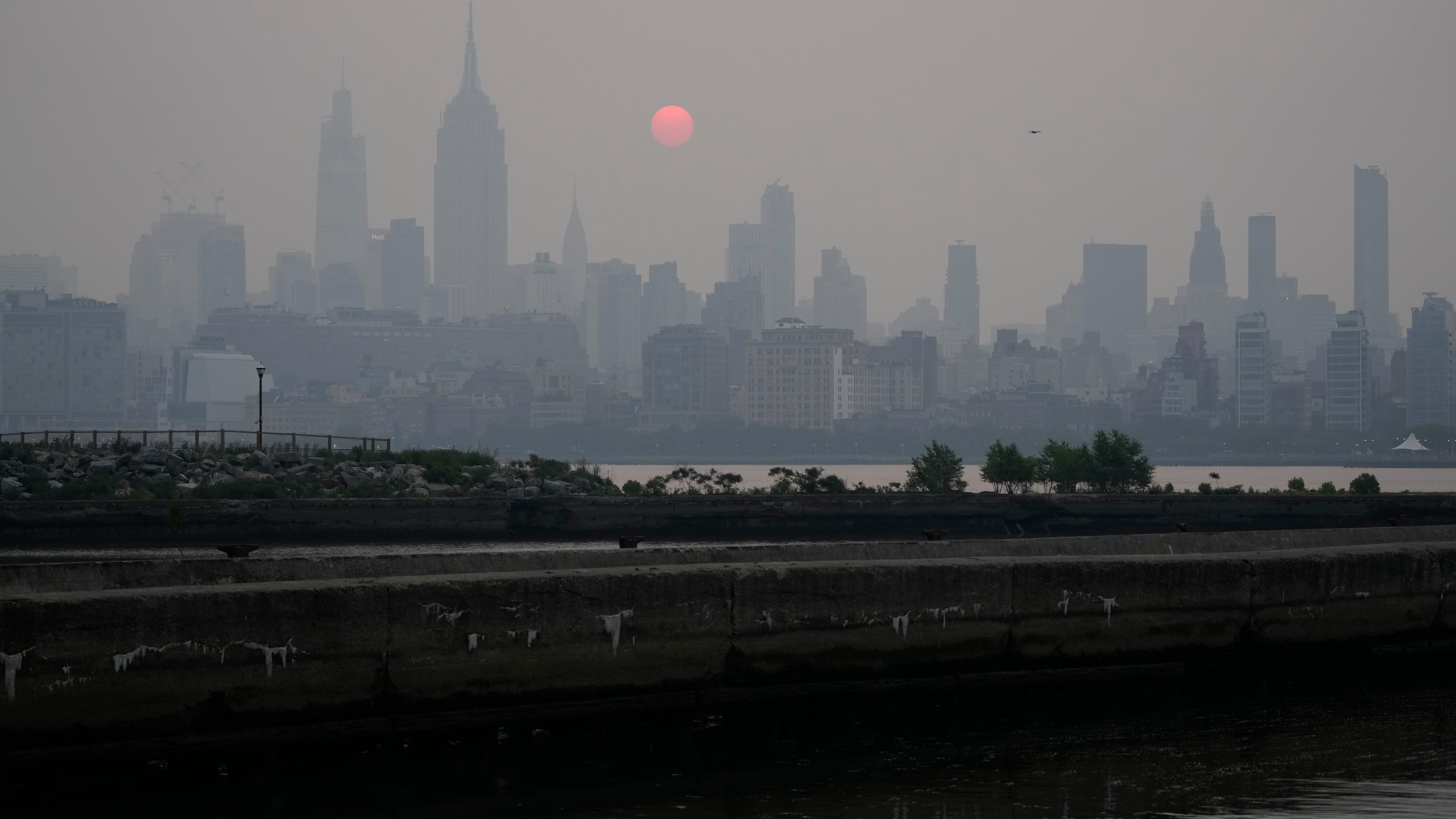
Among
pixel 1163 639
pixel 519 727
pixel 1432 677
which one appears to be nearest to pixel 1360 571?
pixel 1432 677

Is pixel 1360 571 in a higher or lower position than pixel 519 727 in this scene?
higher

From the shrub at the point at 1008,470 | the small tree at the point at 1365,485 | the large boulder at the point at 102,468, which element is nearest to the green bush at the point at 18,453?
the large boulder at the point at 102,468

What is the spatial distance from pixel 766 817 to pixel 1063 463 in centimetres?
3678

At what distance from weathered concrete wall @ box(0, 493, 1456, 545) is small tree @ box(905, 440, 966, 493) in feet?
31.2

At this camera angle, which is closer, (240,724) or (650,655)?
(240,724)

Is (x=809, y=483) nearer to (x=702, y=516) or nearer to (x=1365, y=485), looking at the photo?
(x=702, y=516)

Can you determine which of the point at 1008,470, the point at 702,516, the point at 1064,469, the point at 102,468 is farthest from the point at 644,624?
the point at 102,468

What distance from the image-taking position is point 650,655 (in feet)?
45.8

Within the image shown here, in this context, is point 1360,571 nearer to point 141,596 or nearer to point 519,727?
point 519,727

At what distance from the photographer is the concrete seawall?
1198cm

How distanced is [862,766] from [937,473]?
35723mm

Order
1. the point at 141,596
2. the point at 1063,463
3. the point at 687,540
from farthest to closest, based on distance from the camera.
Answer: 1. the point at 1063,463
2. the point at 687,540
3. the point at 141,596

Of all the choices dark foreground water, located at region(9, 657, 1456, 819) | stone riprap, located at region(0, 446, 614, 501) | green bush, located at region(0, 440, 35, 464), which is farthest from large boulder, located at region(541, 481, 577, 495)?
dark foreground water, located at region(9, 657, 1456, 819)

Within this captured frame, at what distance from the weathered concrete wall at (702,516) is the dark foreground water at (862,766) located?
20433 mm
